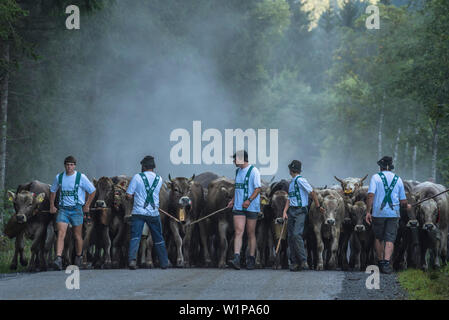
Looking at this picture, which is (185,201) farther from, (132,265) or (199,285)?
(199,285)

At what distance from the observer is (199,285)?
45.1 ft

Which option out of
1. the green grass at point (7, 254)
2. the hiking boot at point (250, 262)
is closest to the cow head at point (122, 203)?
the green grass at point (7, 254)

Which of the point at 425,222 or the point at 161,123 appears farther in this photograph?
the point at 161,123

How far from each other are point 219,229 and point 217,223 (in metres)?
0.56

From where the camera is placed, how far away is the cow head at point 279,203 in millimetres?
19000

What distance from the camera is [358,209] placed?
1888 centimetres

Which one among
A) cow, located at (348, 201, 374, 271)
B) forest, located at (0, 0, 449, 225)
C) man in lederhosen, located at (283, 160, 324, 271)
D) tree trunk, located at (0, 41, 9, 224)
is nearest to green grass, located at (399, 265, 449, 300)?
cow, located at (348, 201, 374, 271)
